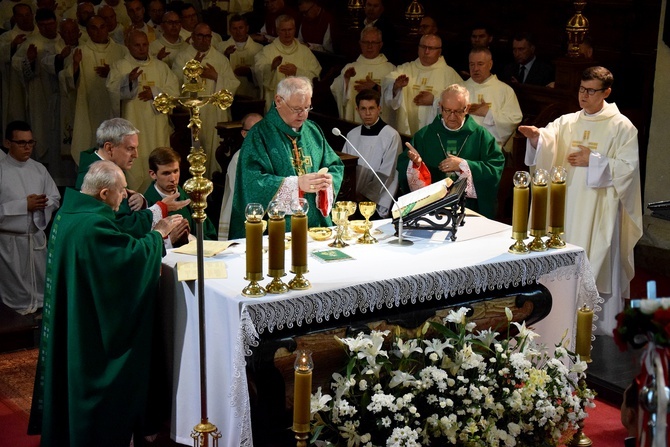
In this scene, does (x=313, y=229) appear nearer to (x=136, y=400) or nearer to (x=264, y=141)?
(x=264, y=141)

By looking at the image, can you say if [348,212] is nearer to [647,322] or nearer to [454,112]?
[454,112]

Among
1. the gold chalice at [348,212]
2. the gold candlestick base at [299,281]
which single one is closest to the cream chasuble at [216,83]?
the gold chalice at [348,212]

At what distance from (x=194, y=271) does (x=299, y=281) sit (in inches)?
19.5

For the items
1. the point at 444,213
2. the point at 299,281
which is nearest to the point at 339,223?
the point at 444,213

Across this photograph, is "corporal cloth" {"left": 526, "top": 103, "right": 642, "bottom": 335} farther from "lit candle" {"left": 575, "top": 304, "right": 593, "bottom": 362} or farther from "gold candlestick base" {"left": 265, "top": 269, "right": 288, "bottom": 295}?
"gold candlestick base" {"left": 265, "top": 269, "right": 288, "bottom": 295}

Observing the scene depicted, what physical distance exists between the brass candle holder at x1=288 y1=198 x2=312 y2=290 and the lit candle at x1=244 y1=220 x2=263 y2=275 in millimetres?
180

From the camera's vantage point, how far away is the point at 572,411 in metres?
5.10

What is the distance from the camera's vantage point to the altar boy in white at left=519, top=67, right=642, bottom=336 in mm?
7262

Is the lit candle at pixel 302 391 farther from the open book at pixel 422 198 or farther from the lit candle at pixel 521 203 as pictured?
the lit candle at pixel 521 203

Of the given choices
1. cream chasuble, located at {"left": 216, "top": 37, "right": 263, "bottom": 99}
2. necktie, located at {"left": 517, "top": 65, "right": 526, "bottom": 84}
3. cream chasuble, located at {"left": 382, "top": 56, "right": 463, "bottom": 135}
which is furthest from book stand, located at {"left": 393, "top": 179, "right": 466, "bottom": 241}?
cream chasuble, located at {"left": 216, "top": 37, "right": 263, "bottom": 99}

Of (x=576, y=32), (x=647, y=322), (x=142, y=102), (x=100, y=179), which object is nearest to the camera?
(x=647, y=322)

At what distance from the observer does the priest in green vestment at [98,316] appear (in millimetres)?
5074

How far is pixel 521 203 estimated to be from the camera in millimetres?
5648

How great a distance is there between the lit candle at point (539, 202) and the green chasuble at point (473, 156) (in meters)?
1.77
